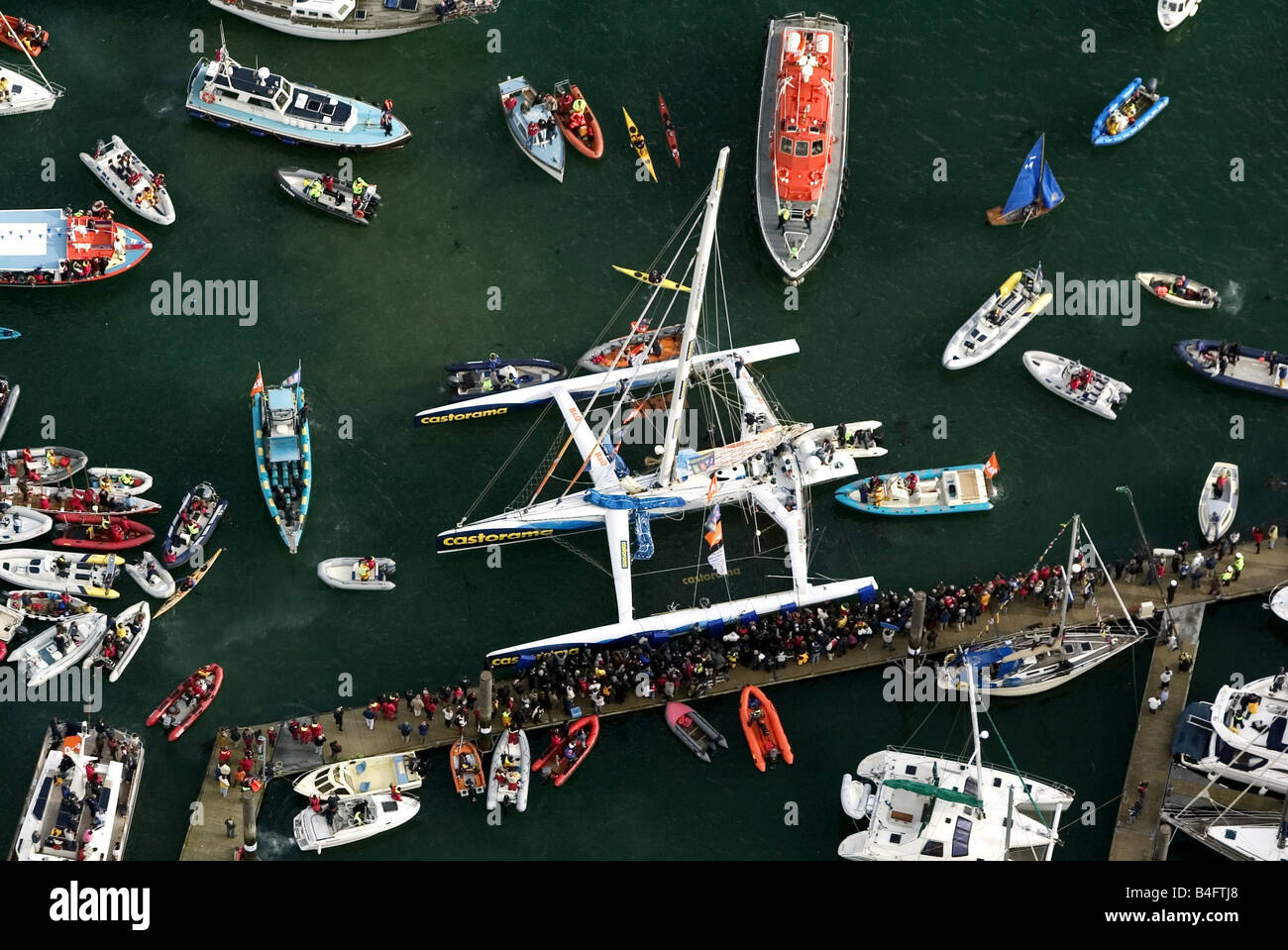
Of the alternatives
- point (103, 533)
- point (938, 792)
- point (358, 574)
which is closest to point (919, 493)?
point (938, 792)

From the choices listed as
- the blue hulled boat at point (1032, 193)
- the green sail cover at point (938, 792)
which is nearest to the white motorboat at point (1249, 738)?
the green sail cover at point (938, 792)

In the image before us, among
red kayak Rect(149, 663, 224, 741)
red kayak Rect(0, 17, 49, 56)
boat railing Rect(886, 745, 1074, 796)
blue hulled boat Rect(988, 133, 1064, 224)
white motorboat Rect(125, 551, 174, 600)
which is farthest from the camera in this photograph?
red kayak Rect(0, 17, 49, 56)

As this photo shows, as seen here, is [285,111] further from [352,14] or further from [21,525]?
[21,525]

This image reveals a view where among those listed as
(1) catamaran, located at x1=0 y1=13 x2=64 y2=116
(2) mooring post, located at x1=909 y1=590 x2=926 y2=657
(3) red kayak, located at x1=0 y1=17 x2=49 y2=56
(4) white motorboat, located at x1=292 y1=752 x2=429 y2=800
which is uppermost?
(3) red kayak, located at x1=0 y1=17 x2=49 y2=56

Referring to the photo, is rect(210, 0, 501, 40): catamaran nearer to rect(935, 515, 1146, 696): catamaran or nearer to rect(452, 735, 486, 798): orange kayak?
rect(452, 735, 486, 798): orange kayak

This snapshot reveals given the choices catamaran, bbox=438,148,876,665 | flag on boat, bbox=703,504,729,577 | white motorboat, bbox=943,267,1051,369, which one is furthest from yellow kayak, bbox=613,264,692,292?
white motorboat, bbox=943,267,1051,369
